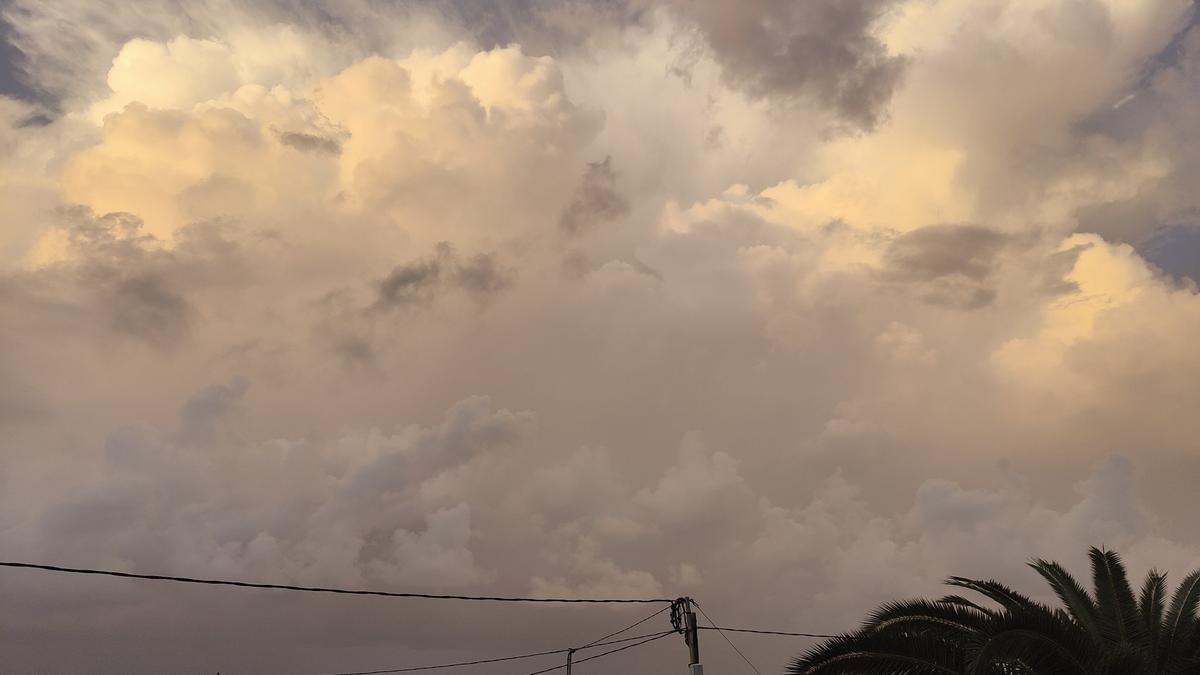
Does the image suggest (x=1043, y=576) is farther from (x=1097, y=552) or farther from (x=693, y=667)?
(x=693, y=667)

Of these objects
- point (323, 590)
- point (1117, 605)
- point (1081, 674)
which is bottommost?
point (1081, 674)

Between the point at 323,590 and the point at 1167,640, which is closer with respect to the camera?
the point at 1167,640

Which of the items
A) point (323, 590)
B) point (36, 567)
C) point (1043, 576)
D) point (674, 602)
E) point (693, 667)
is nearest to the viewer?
point (36, 567)

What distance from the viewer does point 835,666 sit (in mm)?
20578

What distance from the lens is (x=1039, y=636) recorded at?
1986cm

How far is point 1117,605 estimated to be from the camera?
2267cm

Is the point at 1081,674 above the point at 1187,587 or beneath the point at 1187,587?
beneath

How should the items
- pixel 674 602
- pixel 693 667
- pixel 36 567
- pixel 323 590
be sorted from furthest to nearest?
pixel 674 602 → pixel 693 667 → pixel 323 590 → pixel 36 567

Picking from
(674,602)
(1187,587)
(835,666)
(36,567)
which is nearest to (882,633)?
(835,666)

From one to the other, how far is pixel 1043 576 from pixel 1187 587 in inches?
A: 113

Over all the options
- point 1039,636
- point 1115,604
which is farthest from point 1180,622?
point 1039,636

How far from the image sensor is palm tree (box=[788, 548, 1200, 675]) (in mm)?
19891

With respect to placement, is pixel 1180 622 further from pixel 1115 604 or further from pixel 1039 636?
pixel 1039 636

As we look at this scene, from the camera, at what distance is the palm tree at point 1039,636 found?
19891mm
